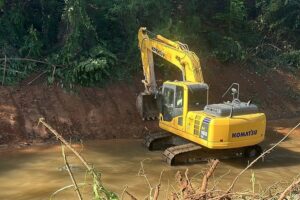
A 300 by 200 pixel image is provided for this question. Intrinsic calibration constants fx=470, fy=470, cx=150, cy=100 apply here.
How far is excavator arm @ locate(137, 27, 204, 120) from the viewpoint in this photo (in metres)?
13.2

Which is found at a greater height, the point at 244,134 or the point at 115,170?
the point at 244,134

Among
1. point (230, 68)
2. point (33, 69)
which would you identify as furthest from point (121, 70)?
point (230, 68)

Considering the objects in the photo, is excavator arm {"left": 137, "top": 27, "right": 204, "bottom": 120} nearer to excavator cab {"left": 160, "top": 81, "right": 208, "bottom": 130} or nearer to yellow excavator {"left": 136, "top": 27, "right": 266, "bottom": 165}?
yellow excavator {"left": 136, "top": 27, "right": 266, "bottom": 165}

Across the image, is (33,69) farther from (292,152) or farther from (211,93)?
(292,152)

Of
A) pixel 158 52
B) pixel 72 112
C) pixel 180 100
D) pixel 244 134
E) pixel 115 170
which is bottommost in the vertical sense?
pixel 115 170

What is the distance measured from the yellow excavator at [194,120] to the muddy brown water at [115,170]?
0.39 meters

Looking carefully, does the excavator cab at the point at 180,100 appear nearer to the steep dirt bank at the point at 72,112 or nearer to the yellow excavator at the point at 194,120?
the yellow excavator at the point at 194,120

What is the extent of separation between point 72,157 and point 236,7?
1102 cm

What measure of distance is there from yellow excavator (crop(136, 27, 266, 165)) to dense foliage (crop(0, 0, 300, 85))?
3516mm

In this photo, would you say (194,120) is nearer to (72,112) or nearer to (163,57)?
(163,57)

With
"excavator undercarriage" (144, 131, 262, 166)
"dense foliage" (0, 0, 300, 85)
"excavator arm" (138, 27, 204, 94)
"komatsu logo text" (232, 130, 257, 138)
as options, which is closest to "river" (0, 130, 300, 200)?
"excavator undercarriage" (144, 131, 262, 166)

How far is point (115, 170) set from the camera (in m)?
11.9

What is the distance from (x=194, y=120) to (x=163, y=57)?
115 inches

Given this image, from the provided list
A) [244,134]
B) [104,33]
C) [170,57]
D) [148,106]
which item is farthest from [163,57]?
[104,33]
